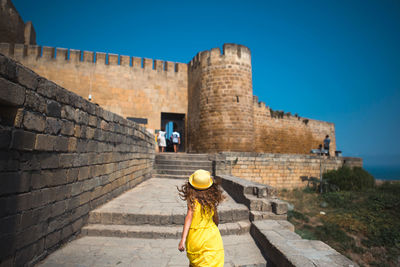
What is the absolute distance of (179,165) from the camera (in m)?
8.91

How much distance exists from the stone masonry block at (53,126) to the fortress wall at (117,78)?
12276mm

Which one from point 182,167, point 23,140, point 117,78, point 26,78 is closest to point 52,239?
point 23,140

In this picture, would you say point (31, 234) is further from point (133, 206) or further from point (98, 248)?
point (133, 206)

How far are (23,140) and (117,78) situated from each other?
1352 centimetres

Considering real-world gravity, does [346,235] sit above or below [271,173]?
below

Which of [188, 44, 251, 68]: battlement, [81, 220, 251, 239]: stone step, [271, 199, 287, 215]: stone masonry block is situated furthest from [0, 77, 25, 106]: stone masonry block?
[188, 44, 251, 68]: battlement

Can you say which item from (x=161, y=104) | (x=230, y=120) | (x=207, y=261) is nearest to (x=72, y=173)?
(x=207, y=261)

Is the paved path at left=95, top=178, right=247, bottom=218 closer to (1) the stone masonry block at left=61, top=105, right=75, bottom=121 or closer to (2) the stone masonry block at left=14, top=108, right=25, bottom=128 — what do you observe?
(1) the stone masonry block at left=61, top=105, right=75, bottom=121

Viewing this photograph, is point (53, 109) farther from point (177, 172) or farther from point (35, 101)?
point (177, 172)

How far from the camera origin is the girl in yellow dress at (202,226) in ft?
5.72

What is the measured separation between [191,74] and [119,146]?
446 inches

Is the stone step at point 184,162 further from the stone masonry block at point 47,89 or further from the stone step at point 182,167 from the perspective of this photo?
the stone masonry block at point 47,89

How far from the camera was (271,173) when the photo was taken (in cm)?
1152

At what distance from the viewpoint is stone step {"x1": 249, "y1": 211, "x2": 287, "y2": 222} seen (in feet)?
12.6
